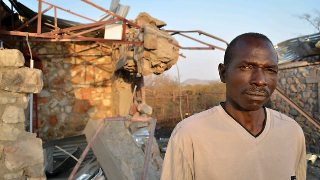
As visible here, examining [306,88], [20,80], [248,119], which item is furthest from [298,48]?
[248,119]

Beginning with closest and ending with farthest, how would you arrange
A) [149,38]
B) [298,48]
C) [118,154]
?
[118,154] < [149,38] < [298,48]

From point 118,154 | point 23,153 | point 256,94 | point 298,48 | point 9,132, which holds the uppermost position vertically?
point 298,48

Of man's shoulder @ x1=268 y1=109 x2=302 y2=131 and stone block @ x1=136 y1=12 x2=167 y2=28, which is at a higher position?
stone block @ x1=136 y1=12 x2=167 y2=28

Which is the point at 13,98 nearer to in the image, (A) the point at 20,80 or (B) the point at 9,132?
(A) the point at 20,80

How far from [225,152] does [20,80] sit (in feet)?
8.61

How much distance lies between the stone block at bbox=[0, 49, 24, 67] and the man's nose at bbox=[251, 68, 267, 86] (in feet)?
8.71

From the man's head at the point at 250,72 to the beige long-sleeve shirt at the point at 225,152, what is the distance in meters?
0.09

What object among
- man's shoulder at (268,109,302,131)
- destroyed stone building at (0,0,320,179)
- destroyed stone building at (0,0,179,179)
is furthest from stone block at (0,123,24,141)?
destroyed stone building at (0,0,179,179)

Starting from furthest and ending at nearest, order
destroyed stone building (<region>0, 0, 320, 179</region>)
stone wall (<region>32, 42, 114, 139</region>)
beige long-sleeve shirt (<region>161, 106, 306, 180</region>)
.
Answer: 1. stone wall (<region>32, 42, 114, 139</region>)
2. destroyed stone building (<region>0, 0, 320, 179</region>)
3. beige long-sleeve shirt (<region>161, 106, 306, 180</region>)

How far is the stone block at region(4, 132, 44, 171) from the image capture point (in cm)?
319

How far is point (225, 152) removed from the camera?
1.19 metres

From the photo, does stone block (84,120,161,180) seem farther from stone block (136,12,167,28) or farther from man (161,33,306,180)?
man (161,33,306,180)

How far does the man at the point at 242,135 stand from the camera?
3.91 ft

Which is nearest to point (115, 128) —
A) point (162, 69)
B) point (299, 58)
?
point (162, 69)
